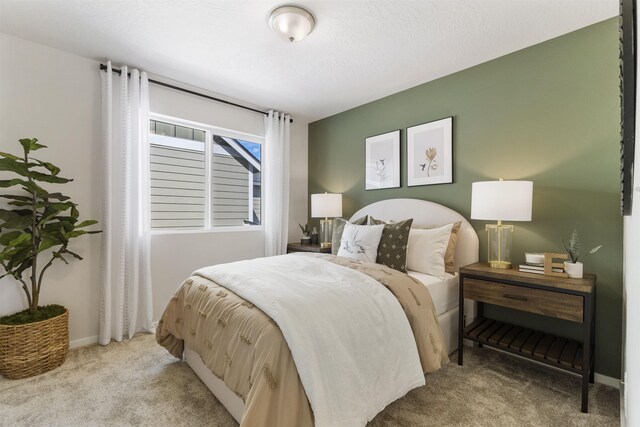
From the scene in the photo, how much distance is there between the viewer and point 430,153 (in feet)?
9.89

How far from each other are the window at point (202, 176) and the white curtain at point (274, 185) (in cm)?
16

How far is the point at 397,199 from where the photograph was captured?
323 cm

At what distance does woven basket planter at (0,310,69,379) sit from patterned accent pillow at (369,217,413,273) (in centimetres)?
256

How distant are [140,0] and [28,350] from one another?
251 cm

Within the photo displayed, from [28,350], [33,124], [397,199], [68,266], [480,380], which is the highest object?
[33,124]

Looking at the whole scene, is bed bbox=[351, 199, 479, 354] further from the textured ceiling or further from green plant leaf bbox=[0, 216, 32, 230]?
green plant leaf bbox=[0, 216, 32, 230]

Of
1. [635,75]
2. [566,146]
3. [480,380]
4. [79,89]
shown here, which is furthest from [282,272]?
[79,89]

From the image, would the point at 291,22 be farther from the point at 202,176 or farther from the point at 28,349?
the point at 28,349

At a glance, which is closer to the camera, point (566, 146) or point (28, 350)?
point (28, 350)

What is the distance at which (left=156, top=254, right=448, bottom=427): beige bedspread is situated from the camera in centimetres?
124

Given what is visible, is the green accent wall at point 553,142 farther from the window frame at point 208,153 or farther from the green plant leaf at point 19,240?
the green plant leaf at point 19,240

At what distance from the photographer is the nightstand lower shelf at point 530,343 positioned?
1876 mm

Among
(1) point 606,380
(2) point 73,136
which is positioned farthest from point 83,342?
(1) point 606,380

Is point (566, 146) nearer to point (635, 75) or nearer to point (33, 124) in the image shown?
point (635, 75)
